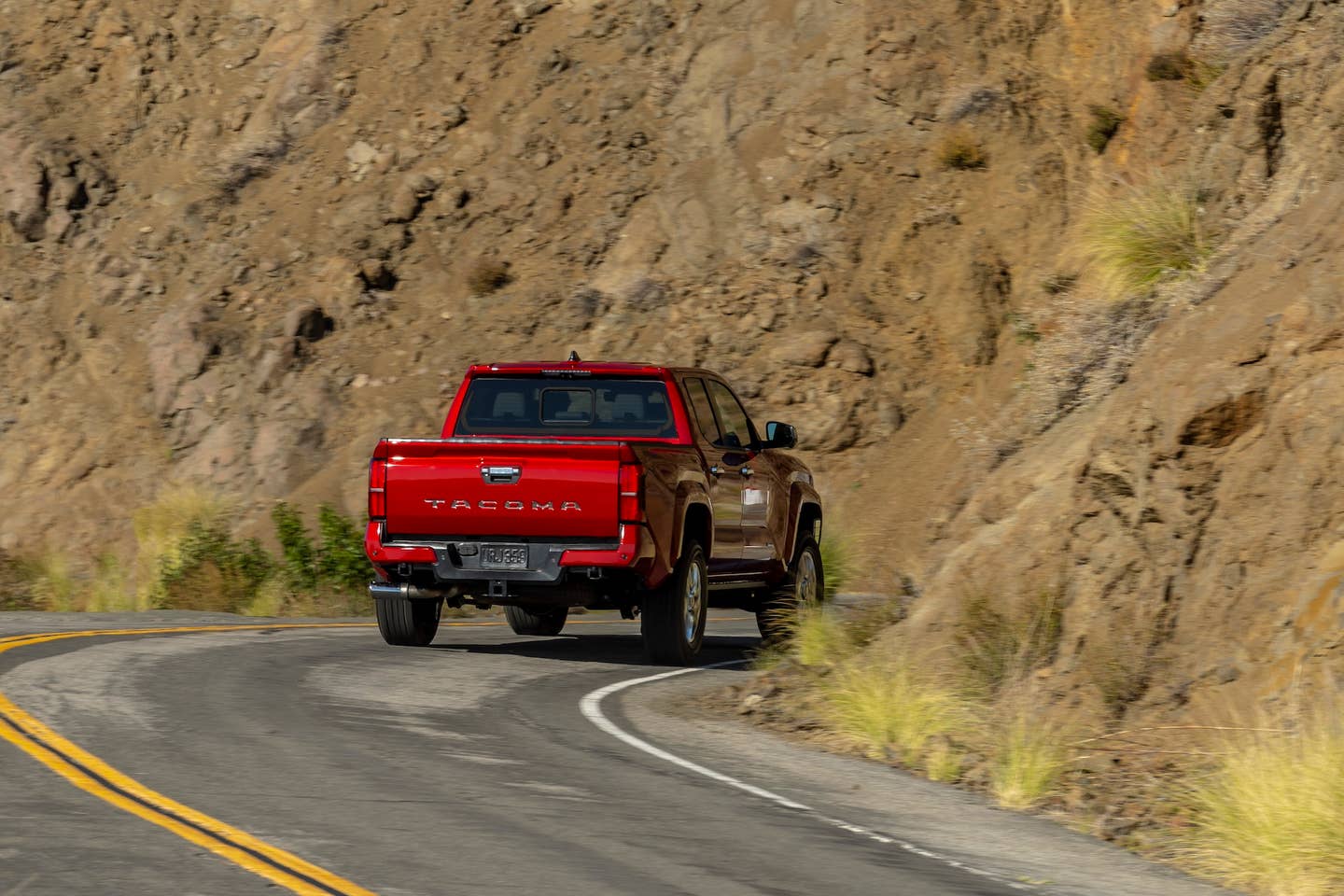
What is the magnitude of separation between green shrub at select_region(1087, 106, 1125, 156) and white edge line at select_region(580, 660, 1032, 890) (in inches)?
841

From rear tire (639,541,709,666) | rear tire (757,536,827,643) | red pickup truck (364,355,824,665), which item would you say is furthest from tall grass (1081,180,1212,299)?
rear tire (639,541,709,666)

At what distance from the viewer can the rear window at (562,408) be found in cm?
1568

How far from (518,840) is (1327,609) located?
5533 millimetres

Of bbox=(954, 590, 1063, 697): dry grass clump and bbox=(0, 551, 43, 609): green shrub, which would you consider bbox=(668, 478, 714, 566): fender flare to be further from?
bbox=(0, 551, 43, 609): green shrub

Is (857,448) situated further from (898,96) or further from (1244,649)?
(1244,649)

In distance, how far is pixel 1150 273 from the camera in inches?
810

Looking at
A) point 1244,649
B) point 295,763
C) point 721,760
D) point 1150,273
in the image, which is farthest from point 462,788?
point 1150,273

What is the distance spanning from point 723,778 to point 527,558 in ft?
15.1

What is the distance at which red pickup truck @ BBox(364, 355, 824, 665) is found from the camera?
14.0m

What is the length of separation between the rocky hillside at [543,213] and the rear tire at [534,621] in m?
7.75

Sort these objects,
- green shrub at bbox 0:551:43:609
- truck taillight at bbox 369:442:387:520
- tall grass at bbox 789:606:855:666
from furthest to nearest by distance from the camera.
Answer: green shrub at bbox 0:551:43:609, truck taillight at bbox 369:442:387:520, tall grass at bbox 789:606:855:666

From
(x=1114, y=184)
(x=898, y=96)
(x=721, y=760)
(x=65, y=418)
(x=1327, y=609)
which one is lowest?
(x=721, y=760)

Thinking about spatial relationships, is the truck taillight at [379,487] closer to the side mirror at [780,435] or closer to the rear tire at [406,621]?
the rear tire at [406,621]

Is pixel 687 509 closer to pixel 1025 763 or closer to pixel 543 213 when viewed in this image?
pixel 1025 763
